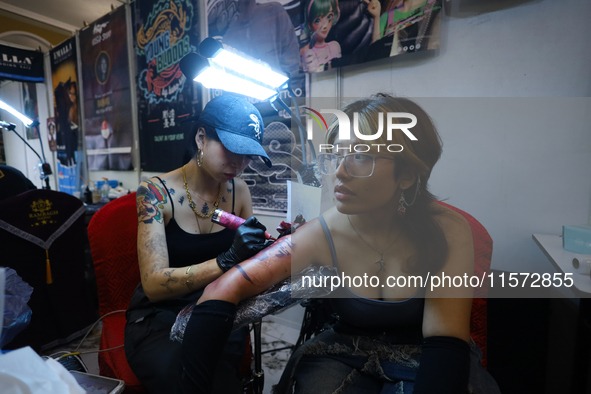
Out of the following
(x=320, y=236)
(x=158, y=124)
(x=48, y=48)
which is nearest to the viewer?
Result: (x=320, y=236)

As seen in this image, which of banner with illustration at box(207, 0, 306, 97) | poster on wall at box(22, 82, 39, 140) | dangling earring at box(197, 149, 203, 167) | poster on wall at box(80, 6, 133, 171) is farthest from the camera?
poster on wall at box(22, 82, 39, 140)

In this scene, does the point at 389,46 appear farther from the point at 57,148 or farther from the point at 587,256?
the point at 57,148

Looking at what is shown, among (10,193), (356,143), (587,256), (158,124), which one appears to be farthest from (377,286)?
(158,124)

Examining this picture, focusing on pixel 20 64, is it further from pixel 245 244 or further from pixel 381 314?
pixel 381 314

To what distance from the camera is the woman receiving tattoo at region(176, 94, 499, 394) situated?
2.31 ft

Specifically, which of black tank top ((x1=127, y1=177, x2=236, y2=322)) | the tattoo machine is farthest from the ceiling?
the tattoo machine

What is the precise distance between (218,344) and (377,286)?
0.46 meters

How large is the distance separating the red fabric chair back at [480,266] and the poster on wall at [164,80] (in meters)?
2.16

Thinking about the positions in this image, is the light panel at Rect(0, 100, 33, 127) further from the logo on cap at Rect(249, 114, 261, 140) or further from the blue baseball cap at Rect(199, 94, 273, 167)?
the logo on cap at Rect(249, 114, 261, 140)

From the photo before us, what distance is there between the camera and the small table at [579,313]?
881 millimetres

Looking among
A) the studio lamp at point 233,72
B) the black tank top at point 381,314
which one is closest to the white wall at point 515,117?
the black tank top at point 381,314

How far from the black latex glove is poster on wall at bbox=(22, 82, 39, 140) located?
5.44m

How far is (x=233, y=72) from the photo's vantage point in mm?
961

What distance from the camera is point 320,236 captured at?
33.3 inches
